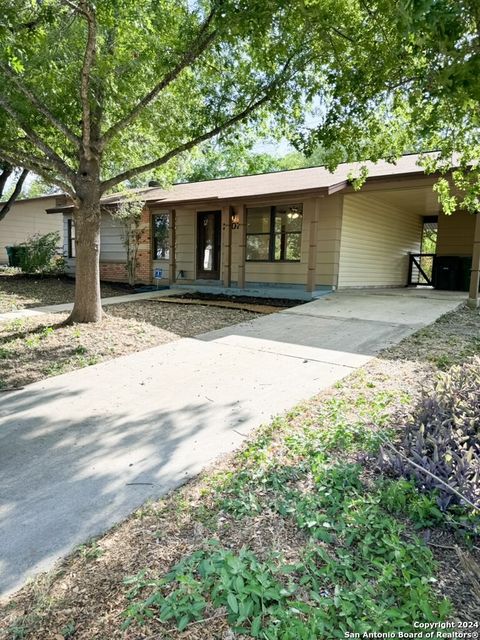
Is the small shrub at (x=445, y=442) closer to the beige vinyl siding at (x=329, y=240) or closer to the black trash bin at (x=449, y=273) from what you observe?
the beige vinyl siding at (x=329, y=240)

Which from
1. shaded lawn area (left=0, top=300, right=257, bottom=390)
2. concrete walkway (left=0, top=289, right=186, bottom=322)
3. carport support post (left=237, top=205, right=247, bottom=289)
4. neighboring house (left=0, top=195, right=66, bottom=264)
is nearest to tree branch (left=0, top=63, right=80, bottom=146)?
shaded lawn area (left=0, top=300, right=257, bottom=390)

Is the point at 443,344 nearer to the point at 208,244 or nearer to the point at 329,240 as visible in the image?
the point at 329,240

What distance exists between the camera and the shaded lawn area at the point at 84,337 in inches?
201

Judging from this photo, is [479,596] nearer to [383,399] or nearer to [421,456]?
[421,456]

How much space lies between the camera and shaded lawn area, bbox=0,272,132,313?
9.93 meters

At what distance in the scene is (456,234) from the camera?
44.6 feet

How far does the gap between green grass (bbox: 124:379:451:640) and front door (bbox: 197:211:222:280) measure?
10.5m

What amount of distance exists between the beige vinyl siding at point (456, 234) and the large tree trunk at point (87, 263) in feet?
37.4

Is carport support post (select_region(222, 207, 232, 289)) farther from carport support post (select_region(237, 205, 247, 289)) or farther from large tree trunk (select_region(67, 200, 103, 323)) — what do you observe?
large tree trunk (select_region(67, 200, 103, 323))

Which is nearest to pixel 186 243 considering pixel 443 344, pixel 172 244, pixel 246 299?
pixel 172 244

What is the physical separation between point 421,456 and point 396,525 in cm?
50

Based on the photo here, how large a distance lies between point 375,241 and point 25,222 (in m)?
18.3

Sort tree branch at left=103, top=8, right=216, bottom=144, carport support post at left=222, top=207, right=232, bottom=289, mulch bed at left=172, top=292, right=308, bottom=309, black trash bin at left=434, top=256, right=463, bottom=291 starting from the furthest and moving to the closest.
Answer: black trash bin at left=434, top=256, right=463, bottom=291, carport support post at left=222, top=207, right=232, bottom=289, mulch bed at left=172, top=292, right=308, bottom=309, tree branch at left=103, top=8, right=216, bottom=144

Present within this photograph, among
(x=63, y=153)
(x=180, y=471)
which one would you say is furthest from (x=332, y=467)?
(x=63, y=153)
